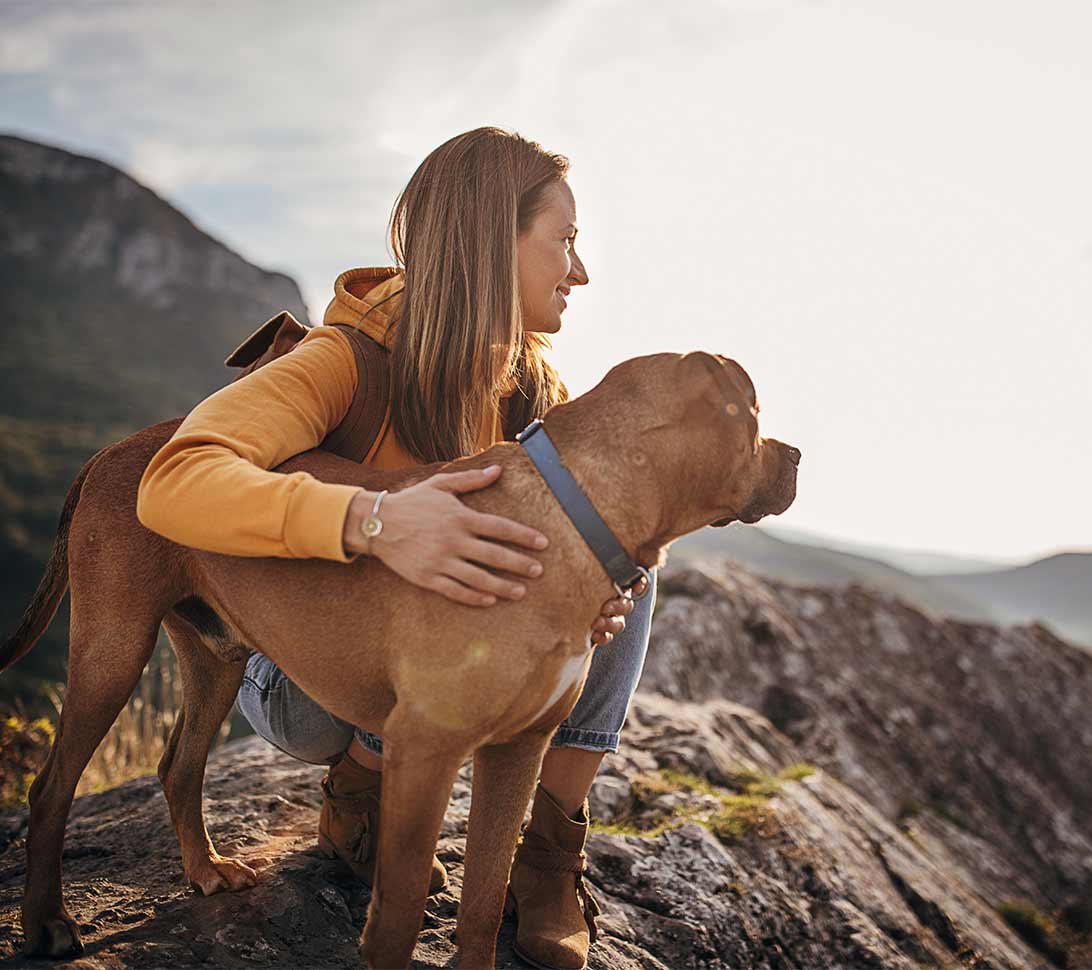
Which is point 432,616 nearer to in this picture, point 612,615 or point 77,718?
point 612,615

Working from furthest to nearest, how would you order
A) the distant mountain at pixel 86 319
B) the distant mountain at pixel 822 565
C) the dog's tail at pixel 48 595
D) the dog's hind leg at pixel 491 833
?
the distant mountain at pixel 822 565
the distant mountain at pixel 86 319
the dog's tail at pixel 48 595
the dog's hind leg at pixel 491 833

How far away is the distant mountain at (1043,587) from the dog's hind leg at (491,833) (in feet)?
371

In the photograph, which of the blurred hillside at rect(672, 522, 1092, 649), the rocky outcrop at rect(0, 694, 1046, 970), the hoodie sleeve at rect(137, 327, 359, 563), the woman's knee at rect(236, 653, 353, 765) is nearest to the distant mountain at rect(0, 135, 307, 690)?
the rocky outcrop at rect(0, 694, 1046, 970)

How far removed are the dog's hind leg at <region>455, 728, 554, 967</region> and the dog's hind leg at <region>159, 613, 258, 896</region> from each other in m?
0.88

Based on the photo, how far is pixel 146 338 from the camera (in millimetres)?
73375

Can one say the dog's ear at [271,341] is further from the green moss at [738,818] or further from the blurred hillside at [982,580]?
the blurred hillside at [982,580]

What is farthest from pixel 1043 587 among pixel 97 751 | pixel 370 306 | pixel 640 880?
pixel 370 306

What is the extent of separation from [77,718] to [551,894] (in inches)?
63.5

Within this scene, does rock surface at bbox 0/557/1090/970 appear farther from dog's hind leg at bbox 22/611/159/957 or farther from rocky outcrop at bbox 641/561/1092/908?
dog's hind leg at bbox 22/611/159/957

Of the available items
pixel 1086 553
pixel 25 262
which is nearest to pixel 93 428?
pixel 25 262

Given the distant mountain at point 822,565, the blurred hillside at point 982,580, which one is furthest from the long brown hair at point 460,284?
the blurred hillside at point 982,580

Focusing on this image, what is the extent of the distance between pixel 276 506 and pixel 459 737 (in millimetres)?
725

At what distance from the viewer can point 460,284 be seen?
285cm

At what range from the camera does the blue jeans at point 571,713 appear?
3.02 m
